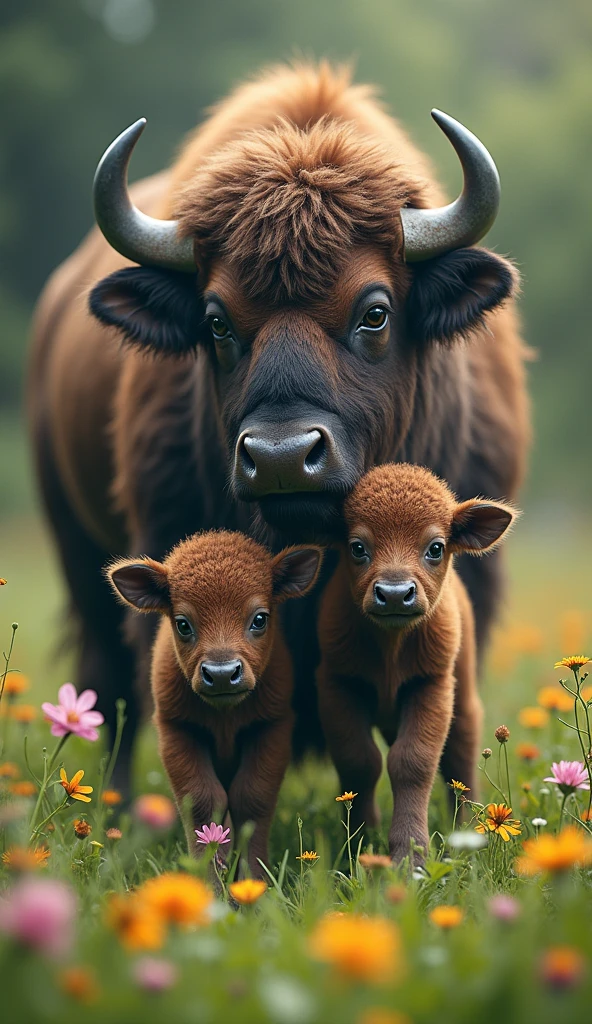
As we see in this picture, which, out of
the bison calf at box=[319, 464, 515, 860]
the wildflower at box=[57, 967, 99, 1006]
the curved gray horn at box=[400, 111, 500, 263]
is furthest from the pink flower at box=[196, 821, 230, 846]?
the curved gray horn at box=[400, 111, 500, 263]

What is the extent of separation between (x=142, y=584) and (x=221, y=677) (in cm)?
45

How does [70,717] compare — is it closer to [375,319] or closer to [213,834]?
[213,834]

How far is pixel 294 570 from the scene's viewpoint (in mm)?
3236

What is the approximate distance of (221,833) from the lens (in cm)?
283

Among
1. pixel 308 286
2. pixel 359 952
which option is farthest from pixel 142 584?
pixel 359 952

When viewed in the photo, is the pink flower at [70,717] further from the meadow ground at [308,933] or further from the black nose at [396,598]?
the black nose at [396,598]

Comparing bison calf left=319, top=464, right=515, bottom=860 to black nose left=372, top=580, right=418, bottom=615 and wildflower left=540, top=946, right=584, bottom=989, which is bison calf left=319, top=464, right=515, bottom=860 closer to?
black nose left=372, top=580, right=418, bottom=615

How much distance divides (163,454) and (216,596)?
4.81 ft

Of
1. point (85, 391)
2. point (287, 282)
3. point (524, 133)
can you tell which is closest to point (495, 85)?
point (524, 133)

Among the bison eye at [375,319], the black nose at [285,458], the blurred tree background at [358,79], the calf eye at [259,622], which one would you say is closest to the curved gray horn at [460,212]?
the bison eye at [375,319]

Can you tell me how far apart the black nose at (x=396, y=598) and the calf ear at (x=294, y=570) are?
1.26ft

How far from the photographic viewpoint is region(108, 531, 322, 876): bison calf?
10.0 feet

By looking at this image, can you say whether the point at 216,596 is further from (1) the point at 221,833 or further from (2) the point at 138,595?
(1) the point at 221,833

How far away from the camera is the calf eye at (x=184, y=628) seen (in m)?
3.07
